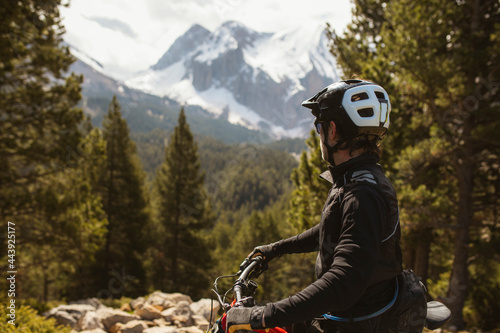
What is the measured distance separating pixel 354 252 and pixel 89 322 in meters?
7.81

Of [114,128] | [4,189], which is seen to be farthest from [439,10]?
[114,128]

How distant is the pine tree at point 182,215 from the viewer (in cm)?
2395

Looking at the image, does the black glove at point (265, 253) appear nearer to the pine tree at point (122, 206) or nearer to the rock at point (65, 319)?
the rock at point (65, 319)

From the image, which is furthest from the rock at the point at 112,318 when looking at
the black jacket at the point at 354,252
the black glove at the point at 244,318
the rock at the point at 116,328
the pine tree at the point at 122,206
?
the pine tree at the point at 122,206

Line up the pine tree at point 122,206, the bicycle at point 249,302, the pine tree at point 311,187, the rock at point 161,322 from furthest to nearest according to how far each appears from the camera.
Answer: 1. the pine tree at point 122,206
2. the pine tree at point 311,187
3. the rock at point 161,322
4. the bicycle at point 249,302

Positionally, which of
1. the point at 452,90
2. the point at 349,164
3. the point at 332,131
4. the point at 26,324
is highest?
the point at 452,90

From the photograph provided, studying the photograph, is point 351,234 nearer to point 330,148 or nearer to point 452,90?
point 330,148

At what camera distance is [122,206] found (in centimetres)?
2266

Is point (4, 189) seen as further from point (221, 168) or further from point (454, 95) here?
point (221, 168)

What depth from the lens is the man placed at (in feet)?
6.03

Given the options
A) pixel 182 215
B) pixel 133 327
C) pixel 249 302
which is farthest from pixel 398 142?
pixel 182 215

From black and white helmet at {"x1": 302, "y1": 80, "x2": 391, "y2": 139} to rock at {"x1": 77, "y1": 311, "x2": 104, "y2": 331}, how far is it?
773 centimetres

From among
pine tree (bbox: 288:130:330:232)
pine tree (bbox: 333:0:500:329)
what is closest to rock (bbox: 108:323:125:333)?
pine tree (bbox: 288:130:330:232)

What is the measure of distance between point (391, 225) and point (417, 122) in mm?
10469
